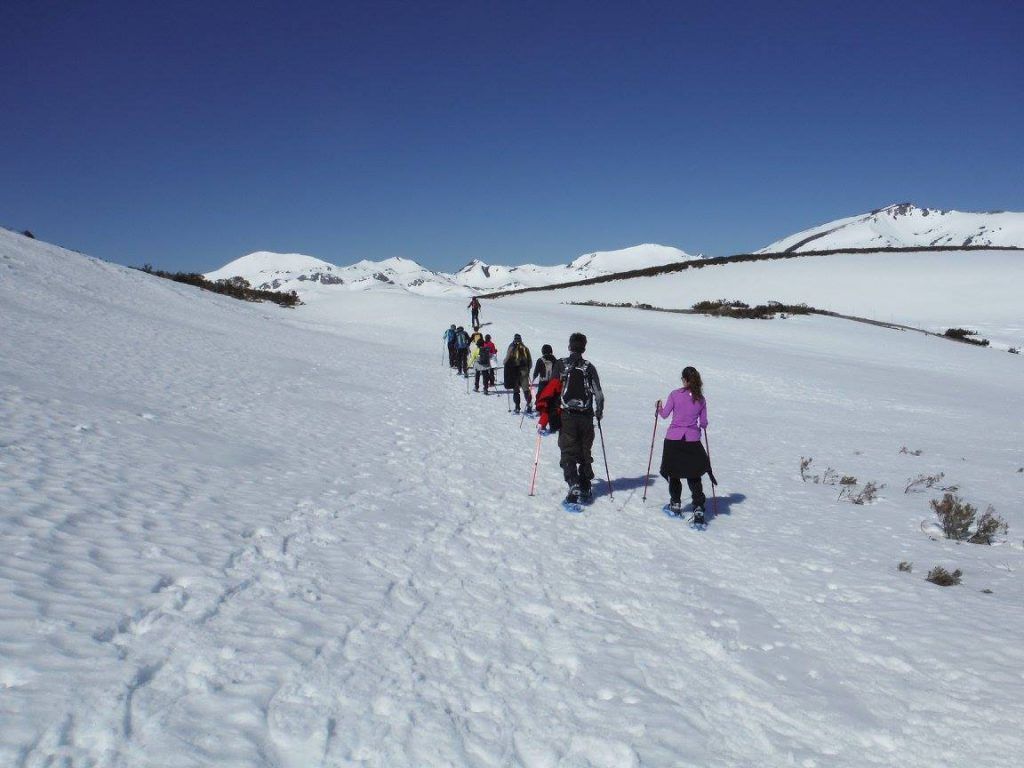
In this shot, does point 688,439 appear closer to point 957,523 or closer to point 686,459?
point 686,459

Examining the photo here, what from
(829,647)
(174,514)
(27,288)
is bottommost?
(829,647)

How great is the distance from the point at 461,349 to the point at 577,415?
14423 mm

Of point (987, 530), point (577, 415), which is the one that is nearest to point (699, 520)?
point (577, 415)

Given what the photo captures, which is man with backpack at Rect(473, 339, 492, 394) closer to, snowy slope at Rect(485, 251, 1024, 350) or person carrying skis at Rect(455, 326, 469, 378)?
person carrying skis at Rect(455, 326, 469, 378)

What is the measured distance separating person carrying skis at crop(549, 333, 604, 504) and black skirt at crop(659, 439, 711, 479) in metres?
1.20

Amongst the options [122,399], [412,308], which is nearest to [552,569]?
[122,399]

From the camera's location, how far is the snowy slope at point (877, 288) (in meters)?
47.0

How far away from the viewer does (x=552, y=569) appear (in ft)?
20.8

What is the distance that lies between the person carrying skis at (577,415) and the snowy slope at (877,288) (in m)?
43.7

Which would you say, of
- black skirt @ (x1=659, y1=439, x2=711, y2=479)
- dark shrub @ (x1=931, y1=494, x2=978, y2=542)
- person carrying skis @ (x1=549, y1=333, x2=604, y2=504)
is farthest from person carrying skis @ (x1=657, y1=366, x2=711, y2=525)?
dark shrub @ (x1=931, y1=494, x2=978, y2=542)

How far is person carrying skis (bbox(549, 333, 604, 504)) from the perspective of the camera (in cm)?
884

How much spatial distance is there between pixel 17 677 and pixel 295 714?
5.06ft

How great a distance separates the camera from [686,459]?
27.9ft

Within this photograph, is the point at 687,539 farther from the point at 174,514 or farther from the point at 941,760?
the point at 174,514
